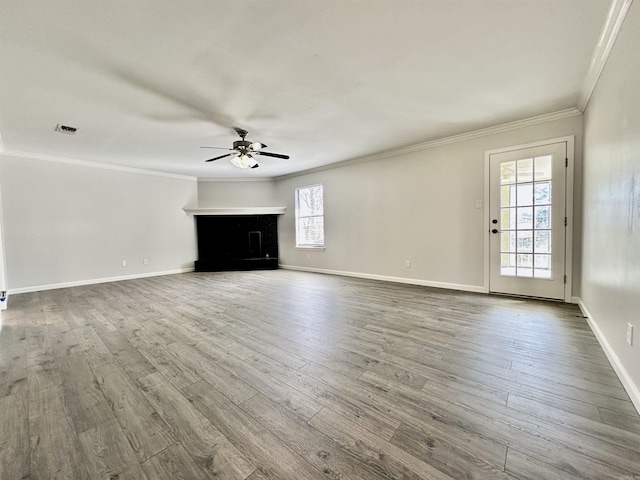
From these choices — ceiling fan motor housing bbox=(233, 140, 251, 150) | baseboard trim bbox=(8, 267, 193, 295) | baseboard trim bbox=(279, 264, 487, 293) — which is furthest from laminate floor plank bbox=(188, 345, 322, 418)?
baseboard trim bbox=(8, 267, 193, 295)

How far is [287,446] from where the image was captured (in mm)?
1251

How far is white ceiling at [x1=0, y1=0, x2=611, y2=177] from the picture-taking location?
5.47ft

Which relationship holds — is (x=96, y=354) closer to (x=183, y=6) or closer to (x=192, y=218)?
(x=183, y=6)

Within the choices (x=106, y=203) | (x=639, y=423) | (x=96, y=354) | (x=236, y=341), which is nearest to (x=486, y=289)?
(x=639, y=423)

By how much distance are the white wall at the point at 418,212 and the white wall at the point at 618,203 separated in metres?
0.97

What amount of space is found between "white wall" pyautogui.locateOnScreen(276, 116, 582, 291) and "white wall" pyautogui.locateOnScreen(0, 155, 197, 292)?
3689 millimetres

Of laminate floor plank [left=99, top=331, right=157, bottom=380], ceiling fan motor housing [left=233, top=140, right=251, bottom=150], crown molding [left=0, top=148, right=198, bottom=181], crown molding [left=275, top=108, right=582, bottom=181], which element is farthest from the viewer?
crown molding [left=0, top=148, right=198, bottom=181]

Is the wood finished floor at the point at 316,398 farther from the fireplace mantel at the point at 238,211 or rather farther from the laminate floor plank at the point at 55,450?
the fireplace mantel at the point at 238,211

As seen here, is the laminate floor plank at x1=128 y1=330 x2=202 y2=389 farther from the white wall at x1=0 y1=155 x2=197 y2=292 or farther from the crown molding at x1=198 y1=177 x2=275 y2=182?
the crown molding at x1=198 y1=177 x2=275 y2=182

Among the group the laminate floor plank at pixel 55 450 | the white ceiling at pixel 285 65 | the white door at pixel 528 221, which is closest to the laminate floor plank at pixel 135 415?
the laminate floor plank at pixel 55 450

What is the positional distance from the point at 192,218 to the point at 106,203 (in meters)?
1.78

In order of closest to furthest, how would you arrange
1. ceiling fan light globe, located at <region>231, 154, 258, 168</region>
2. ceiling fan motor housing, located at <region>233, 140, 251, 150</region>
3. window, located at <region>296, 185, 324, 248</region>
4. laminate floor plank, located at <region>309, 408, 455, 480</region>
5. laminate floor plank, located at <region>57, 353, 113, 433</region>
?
laminate floor plank, located at <region>309, 408, 455, 480</region>
laminate floor plank, located at <region>57, 353, 113, 433</region>
ceiling fan motor housing, located at <region>233, 140, 251, 150</region>
ceiling fan light globe, located at <region>231, 154, 258, 168</region>
window, located at <region>296, 185, 324, 248</region>

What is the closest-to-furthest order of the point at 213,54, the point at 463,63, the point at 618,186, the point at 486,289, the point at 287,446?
1. the point at 287,446
2. the point at 618,186
3. the point at 213,54
4. the point at 463,63
5. the point at 486,289

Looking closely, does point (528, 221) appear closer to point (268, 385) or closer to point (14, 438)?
point (268, 385)
